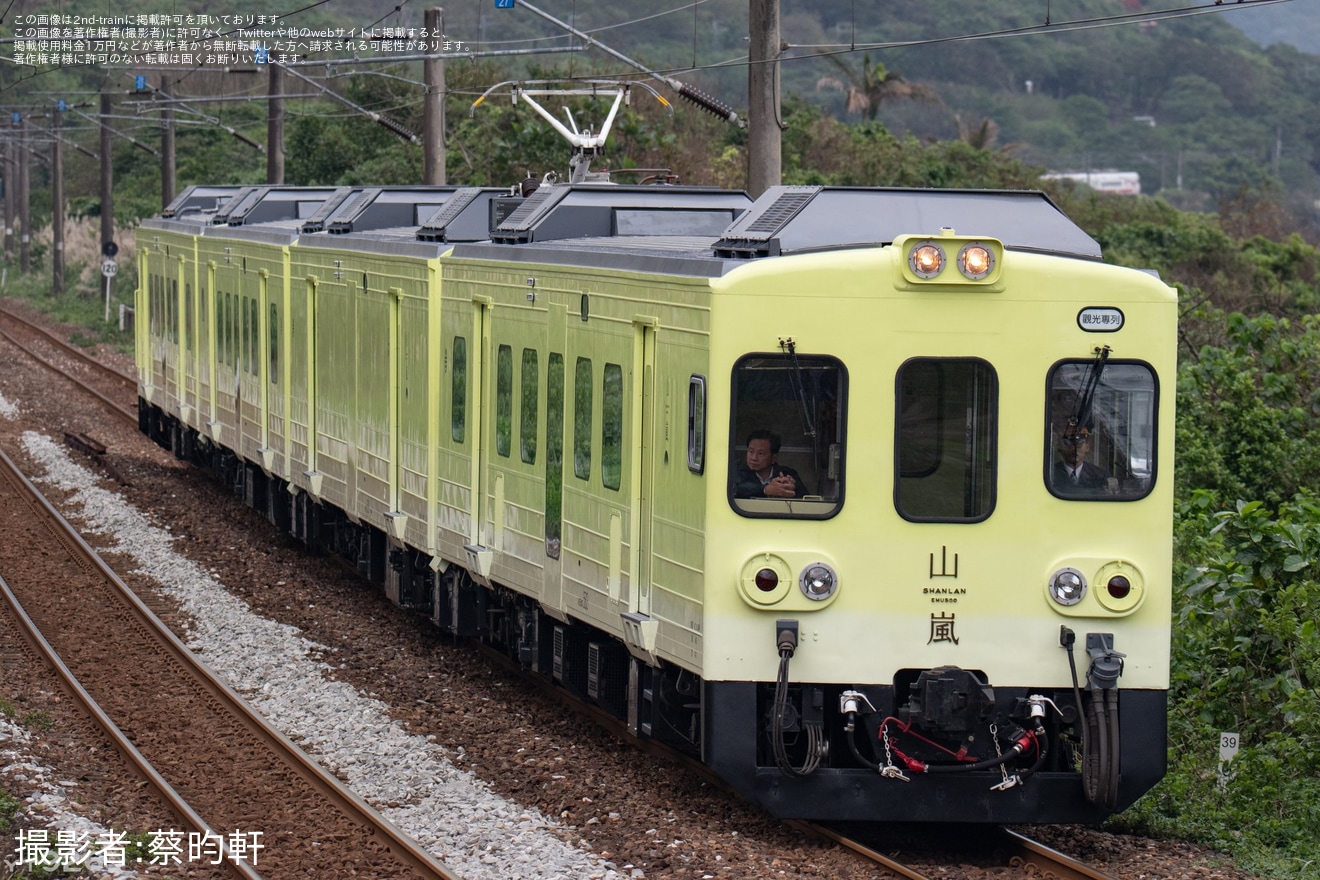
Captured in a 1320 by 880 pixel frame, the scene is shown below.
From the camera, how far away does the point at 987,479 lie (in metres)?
8.12

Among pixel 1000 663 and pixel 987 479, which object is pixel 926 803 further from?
pixel 987 479

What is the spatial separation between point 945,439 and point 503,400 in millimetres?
3565

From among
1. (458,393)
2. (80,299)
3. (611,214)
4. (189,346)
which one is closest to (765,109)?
(611,214)

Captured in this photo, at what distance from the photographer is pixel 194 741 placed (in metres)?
10.7

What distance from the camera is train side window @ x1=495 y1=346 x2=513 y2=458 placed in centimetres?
1095

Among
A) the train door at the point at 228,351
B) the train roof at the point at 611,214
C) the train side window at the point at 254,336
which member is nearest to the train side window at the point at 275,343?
the train side window at the point at 254,336

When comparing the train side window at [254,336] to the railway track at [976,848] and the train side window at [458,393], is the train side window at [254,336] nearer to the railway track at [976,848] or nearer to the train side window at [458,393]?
the train side window at [458,393]

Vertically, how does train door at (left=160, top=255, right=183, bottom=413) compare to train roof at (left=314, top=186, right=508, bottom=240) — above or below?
below

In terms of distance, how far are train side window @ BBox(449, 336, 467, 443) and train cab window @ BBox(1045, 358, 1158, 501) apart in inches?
177

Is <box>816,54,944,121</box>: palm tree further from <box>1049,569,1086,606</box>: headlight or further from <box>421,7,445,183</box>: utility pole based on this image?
<box>1049,569,1086,606</box>: headlight

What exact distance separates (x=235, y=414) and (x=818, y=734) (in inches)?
461

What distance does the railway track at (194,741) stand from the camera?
332 inches

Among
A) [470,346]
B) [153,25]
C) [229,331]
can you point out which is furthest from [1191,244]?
[470,346]

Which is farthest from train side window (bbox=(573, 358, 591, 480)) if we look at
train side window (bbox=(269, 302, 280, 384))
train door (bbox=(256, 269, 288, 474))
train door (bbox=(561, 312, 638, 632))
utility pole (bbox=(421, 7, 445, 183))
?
utility pole (bbox=(421, 7, 445, 183))
